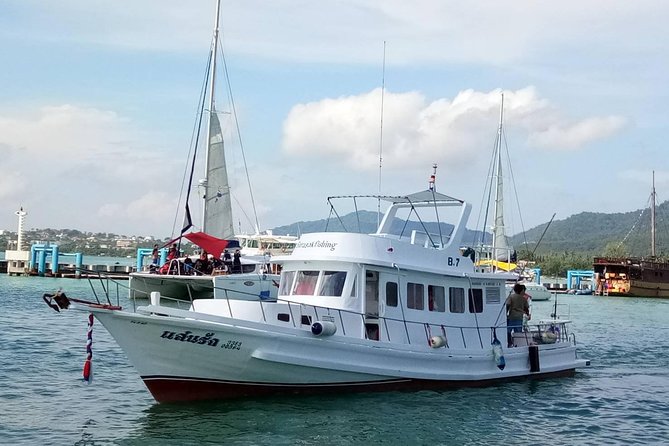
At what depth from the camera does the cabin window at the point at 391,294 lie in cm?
1838

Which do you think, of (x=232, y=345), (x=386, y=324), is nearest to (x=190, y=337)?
(x=232, y=345)

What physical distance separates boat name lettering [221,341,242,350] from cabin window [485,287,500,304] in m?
7.31

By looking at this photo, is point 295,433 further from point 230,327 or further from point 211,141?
point 211,141

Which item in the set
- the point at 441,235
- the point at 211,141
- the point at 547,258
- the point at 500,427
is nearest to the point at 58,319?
the point at 211,141

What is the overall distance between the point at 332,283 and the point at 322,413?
3095 millimetres

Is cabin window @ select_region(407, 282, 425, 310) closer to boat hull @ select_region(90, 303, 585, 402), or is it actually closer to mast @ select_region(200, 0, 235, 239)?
boat hull @ select_region(90, 303, 585, 402)

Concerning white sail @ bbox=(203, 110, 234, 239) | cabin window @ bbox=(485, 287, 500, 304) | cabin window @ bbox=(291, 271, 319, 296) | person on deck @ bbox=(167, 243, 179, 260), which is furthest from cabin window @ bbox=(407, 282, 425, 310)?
white sail @ bbox=(203, 110, 234, 239)

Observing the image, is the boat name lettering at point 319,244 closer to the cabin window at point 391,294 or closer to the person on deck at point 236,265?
the cabin window at point 391,294

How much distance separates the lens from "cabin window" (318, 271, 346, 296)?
17969 mm

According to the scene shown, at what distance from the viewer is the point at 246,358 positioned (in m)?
16.1

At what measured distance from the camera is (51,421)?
1519 cm

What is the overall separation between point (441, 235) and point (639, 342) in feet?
58.3

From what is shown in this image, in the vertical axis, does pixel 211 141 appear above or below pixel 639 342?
above

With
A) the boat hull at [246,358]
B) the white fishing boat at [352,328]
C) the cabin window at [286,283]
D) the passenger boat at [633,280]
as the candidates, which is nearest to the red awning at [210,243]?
the white fishing boat at [352,328]
